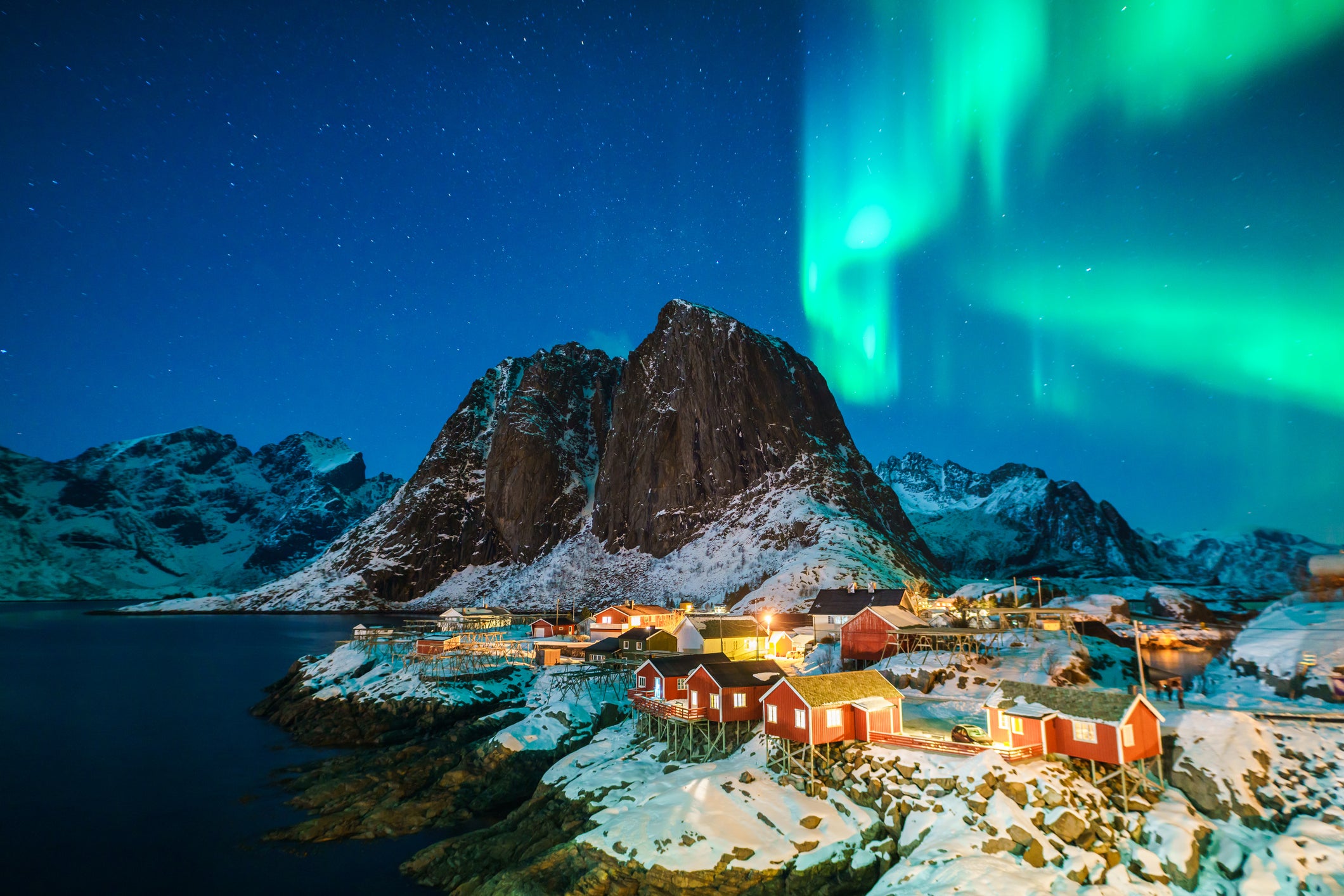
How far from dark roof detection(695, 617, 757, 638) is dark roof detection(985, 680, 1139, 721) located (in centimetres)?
3466

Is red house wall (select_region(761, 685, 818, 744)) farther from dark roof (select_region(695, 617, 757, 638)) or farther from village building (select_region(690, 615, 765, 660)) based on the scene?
dark roof (select_region(695, 617, 757, 638))

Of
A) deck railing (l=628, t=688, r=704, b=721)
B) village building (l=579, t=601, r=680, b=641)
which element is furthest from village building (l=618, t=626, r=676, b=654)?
deck railing (l=628, t=688, r=704, b=721)

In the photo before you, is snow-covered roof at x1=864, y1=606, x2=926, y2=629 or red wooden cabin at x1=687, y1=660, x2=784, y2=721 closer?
red wooden cabin at x1=687, y1=660, x2=784, y2=721

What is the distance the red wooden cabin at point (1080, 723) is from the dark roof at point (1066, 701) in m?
0.02

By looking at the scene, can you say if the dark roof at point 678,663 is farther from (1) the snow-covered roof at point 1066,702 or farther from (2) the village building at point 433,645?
(2) the village building at point 433,645

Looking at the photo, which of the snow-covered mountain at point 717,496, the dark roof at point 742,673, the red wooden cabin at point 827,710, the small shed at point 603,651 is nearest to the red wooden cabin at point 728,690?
the dark roof at point 742,673

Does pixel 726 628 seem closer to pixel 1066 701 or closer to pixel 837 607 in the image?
pixel 837 607

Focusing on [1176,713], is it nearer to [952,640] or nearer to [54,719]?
[952,640]

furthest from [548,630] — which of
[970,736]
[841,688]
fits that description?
[970,736]

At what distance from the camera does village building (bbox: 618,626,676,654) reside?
206 feet

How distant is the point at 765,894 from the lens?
26.2 metres

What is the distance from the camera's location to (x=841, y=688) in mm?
34562

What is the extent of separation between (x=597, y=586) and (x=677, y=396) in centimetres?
5299

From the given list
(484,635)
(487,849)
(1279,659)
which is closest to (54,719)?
(484,635)
